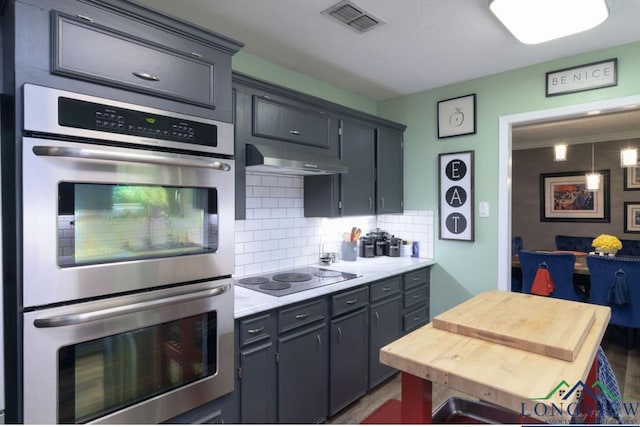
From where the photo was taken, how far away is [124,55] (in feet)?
4.59

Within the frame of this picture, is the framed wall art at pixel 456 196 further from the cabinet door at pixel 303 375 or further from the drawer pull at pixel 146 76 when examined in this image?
the drawer pull at pixel 146 76

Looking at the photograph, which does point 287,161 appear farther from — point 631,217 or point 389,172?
point 631,217

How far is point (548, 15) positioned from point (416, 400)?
6.25 ft

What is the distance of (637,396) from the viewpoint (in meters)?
2.68

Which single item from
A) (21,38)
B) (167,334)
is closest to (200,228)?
(167,334)

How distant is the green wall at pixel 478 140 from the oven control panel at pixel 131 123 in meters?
2.32

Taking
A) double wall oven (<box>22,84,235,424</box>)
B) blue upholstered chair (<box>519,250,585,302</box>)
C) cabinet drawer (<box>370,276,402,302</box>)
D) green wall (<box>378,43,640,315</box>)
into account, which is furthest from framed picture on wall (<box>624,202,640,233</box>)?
double wall oven (<box>22,84,235,424</box>)

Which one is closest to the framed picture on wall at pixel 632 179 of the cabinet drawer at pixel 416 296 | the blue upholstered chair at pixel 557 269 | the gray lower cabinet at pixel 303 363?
the blue upholstered chair at pixel 557 269

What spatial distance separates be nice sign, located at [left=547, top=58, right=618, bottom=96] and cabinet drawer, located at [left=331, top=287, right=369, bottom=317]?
2050 millimetres

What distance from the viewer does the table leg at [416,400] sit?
1.06 m

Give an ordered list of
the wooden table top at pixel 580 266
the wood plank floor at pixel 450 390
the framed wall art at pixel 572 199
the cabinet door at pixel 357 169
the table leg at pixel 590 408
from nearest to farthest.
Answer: the table leg at pixel 590 408 < the wood plank floor at pixel 450 390 < the cabinet door at pixel 357 169 < the wooden table top at pixel 580 266 < the framed wall art at pixel 572 199

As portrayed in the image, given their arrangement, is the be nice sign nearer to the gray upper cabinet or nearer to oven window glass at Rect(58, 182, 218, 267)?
the gray upper cabinet

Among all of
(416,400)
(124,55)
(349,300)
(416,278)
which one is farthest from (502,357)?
(416,278)

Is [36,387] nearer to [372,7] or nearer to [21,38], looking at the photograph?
[21,38]
